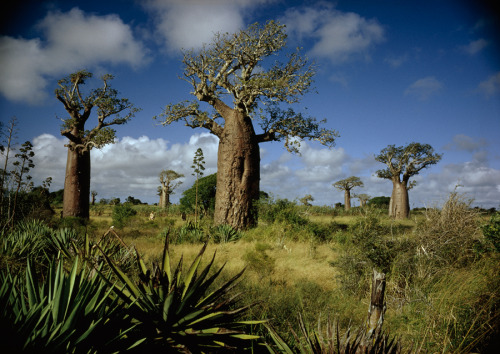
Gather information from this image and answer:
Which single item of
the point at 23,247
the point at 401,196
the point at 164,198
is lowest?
the point at 23,247

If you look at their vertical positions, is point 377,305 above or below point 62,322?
below

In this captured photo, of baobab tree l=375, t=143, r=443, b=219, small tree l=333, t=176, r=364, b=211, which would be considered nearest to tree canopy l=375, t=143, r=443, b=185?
baobab tree l=375, t=143, r=443, b=219

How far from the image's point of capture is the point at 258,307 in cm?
420

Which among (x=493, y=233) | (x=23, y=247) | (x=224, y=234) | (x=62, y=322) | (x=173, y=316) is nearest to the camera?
(x=62, y=322)

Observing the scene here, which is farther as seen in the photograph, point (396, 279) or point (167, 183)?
point (167, 183)

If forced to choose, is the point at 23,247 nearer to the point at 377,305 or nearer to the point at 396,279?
the point at 377,305

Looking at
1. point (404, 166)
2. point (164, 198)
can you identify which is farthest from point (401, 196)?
point (164, 198)

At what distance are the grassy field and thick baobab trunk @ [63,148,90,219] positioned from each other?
6.92 m

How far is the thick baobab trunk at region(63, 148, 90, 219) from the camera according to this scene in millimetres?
14477

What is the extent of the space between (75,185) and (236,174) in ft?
28.5

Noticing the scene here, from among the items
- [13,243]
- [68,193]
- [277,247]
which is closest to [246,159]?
[277,247]

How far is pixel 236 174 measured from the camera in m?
12.2

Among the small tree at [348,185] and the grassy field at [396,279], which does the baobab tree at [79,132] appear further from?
the small tree at [348,185]

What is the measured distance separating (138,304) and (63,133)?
15022mm
